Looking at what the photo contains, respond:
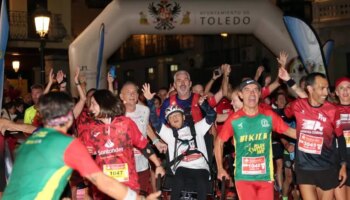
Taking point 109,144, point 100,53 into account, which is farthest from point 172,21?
point 109,144

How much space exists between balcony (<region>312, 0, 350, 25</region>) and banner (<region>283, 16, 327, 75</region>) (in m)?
13.1

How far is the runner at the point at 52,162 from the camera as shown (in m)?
4.23

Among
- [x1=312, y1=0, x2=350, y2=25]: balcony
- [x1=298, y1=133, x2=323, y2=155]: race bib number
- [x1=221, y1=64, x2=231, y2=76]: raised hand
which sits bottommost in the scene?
[x1=298, y1=133, x2=323, y2=155]: race bib number

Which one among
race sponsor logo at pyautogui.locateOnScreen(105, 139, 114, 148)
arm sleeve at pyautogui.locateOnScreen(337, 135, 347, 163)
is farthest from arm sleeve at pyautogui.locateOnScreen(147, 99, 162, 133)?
Answer: arm sleeve at pyautogui.locateOnScreen(337, 135, 347, 163)

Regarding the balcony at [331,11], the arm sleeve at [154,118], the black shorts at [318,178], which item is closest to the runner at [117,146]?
the arm sleeve at [154,118]

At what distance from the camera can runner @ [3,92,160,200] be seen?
4234mm

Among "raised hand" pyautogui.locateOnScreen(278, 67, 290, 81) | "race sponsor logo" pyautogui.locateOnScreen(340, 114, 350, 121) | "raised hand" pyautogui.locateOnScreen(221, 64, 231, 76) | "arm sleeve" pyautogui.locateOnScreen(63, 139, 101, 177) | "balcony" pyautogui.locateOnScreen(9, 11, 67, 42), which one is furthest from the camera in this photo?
"balcony" pyautogui.locateOnScreen(9, 11, 67, 42)

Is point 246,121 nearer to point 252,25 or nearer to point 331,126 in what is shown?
point 331,126

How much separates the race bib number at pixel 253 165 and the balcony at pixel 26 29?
2517cm

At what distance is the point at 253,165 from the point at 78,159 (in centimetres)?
342

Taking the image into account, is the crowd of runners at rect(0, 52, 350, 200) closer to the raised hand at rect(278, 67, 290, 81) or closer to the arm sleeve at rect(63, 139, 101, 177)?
the raised hand at rect(278, 67, 290, 81)

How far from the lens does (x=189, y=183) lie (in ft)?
25.2

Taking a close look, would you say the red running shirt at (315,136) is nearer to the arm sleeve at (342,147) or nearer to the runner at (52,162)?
the arm sleeve at (342,147)

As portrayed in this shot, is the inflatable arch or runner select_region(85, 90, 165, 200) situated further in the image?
→ the inflatable arch
